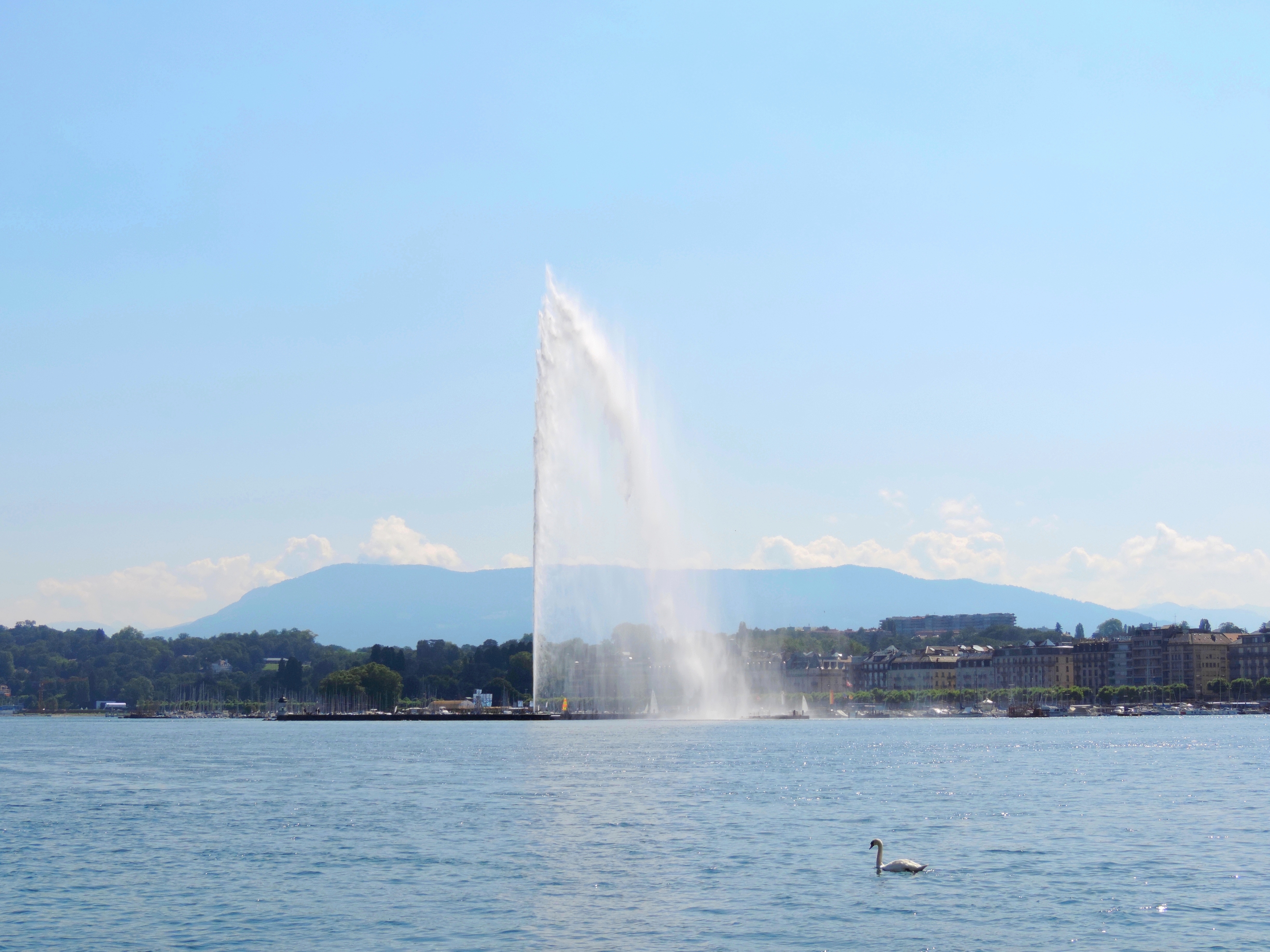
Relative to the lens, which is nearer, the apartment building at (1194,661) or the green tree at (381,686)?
the green tree at (381,686)

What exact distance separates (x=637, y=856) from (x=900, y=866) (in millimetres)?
5866

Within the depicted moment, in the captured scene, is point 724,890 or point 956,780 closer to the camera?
point 724,890

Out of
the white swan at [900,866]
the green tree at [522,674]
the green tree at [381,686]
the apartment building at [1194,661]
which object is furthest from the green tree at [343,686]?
the white swan at [900,866]

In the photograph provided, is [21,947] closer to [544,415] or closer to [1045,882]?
[1045,882]

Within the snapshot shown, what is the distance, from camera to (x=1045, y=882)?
26.0 metres

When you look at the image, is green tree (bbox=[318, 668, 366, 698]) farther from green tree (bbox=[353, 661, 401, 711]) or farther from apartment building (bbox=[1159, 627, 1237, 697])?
apartment building (bbox=[1159, 627, 1237, 697])

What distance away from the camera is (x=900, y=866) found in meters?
27.1

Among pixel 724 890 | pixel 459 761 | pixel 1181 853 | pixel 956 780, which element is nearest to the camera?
pixel 724 890

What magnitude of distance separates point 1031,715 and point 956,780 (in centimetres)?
12289

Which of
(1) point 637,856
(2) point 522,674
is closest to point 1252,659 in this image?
(2) point 522,674

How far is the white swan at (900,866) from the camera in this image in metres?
27.0

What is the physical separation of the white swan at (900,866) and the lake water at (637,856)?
0.33 m

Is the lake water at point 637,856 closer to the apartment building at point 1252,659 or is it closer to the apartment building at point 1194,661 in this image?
the apartment building at point 1194,661

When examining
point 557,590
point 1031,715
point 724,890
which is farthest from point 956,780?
point 1031,715
